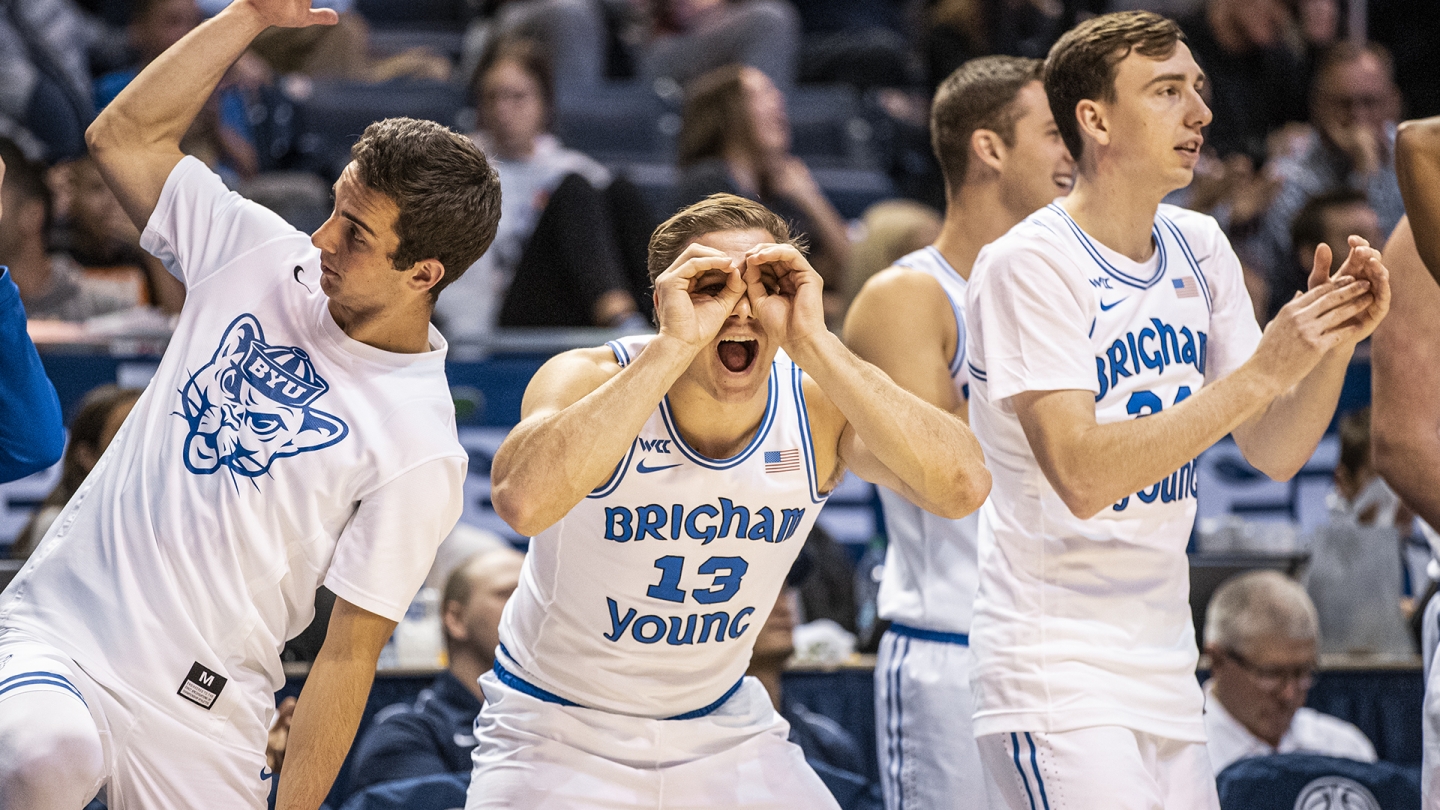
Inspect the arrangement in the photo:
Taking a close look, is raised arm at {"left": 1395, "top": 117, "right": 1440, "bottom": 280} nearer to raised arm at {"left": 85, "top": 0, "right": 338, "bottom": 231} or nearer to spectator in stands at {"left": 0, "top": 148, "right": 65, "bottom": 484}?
raised arm at {"left": 85, "top": 0, "right": 338, "bottom": 231}

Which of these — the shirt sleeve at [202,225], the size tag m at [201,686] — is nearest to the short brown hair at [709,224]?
the shirt sleeve at [202,225]

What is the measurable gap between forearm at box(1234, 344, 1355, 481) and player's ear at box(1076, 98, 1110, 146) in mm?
688

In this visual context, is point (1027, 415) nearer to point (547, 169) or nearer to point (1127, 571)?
point (1127, 571)

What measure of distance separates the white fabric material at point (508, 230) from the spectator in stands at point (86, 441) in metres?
2.15

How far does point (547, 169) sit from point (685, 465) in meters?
4.82

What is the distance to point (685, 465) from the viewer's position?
10.6 ft

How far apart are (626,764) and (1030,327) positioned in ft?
4.16

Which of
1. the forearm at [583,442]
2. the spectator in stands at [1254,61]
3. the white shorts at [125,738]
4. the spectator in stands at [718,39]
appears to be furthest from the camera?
the spectator in stands at [718,39]

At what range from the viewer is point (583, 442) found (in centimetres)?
297

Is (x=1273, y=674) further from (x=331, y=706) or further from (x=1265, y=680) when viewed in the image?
(x=331, y=706)

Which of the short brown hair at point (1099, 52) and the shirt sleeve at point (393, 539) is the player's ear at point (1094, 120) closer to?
the short brown hair at point (1099, 52)

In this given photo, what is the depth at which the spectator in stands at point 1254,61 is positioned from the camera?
9320mm

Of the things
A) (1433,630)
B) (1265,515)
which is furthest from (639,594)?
(1265,515)

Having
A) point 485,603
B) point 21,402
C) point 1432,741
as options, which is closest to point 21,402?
point 21,402
